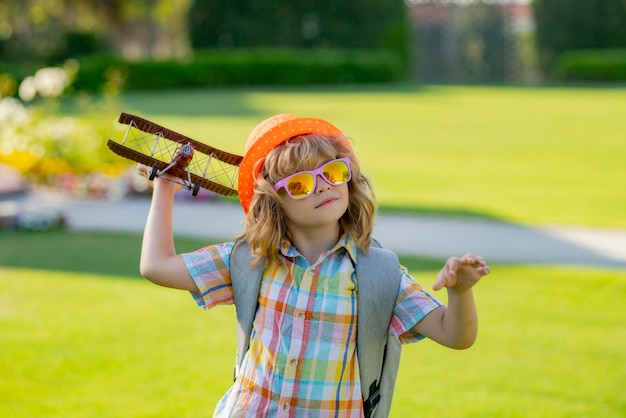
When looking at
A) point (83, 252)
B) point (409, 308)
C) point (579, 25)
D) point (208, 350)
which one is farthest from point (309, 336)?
point (579, 25)

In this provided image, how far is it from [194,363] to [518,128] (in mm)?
13936

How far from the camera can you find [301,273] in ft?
8.63

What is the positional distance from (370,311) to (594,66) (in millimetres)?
31726

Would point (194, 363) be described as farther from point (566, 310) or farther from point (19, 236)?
point (19, 236)

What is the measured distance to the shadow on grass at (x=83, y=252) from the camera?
6902 millimetres

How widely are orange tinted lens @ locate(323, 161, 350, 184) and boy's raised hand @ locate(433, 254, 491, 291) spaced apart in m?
0.42

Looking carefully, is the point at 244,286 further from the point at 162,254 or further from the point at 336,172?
the point at 336,172

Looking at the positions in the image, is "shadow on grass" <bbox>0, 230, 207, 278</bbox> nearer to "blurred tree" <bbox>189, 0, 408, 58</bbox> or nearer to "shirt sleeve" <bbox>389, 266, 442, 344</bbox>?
"shirt sleeve" <bbox>389, 266, 442, 344</bbox>

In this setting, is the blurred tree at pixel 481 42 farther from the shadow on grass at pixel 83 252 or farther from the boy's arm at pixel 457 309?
the boy's arm at pixel 457 309

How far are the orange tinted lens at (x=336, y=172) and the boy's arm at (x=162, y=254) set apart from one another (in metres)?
0.47

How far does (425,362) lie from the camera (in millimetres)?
4871

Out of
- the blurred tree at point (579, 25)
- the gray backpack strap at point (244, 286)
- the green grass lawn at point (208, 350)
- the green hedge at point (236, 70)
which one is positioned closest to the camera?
the gray backpack strap at point (244, 286)

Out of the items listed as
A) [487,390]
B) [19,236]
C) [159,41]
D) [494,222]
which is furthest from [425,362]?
[159,41]

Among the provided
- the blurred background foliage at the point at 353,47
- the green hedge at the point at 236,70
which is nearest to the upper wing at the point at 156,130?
the blurred background foliage at the point at 353,47
